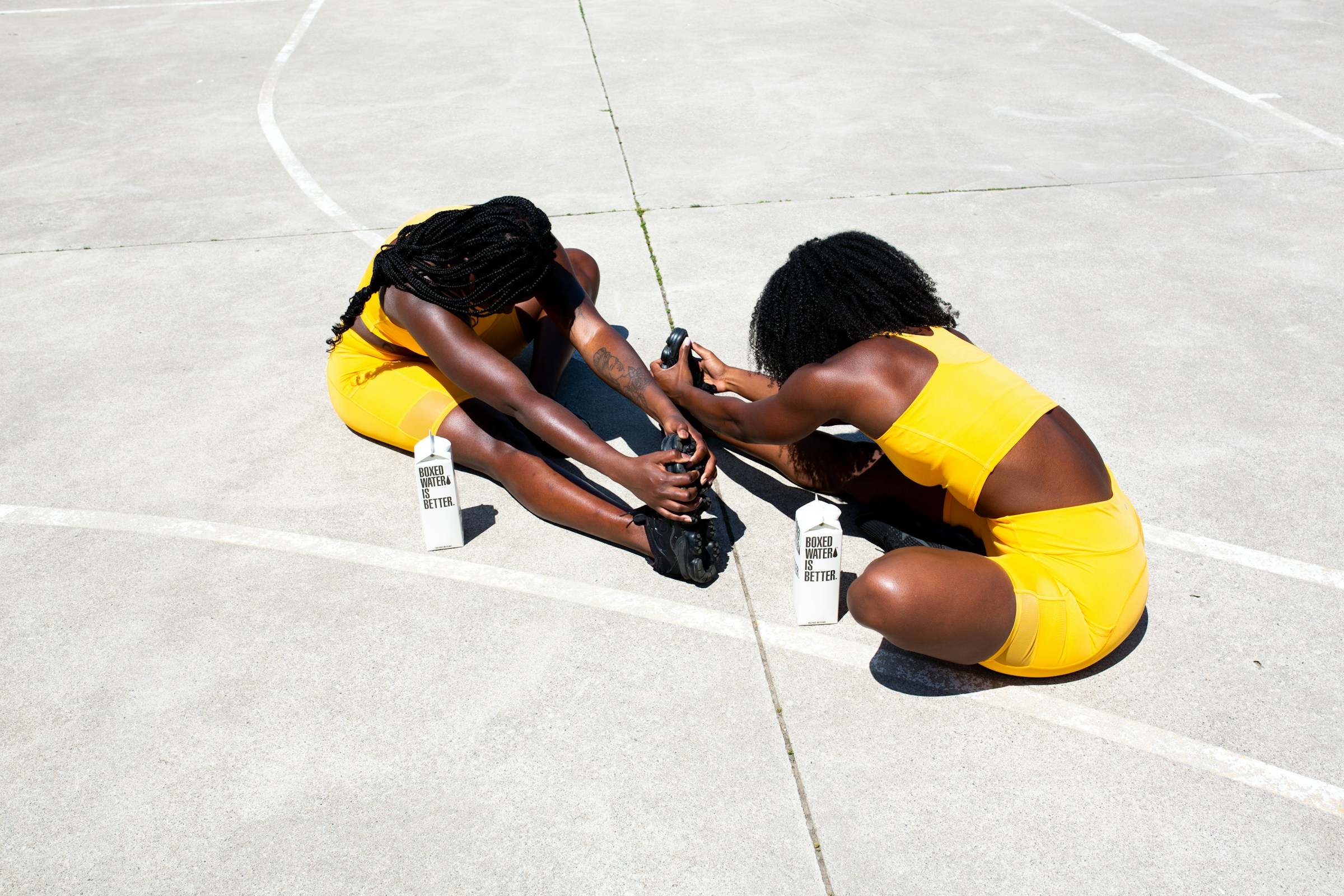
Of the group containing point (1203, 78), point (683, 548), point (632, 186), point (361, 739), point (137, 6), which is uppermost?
point (137, 6)

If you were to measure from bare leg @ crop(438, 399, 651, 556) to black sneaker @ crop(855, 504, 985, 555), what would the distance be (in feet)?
2.57

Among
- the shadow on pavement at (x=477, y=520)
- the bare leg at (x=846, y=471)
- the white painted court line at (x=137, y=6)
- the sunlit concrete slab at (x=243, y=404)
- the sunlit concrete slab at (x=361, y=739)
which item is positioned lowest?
the sunlit concrete slab at (x=361, y=739)

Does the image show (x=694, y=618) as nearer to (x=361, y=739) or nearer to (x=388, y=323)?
(x=361, y=739)

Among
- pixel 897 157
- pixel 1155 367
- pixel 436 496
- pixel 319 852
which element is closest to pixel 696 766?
pixel 319 852

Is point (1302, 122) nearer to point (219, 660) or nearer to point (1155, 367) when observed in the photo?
point (1155, 367)

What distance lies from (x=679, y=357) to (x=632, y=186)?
315cm

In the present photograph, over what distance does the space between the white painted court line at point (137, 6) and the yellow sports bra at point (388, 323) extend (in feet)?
29.8

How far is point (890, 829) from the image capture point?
2650mm

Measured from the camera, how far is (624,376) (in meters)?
3.75

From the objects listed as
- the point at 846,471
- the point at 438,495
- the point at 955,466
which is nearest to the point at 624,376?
the point at 438,495

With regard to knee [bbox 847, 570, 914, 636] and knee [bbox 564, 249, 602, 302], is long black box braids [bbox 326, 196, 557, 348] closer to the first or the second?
knee [bbox 564, 249, 602, 302]

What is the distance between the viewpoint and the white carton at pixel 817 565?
3.13 metres

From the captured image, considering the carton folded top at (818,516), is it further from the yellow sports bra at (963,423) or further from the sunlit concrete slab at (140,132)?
the sunlit concrete slab at (140,132)

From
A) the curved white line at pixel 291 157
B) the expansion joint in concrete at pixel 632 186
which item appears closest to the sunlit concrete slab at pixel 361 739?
the expansion joint in concrete at pixel 632 186
